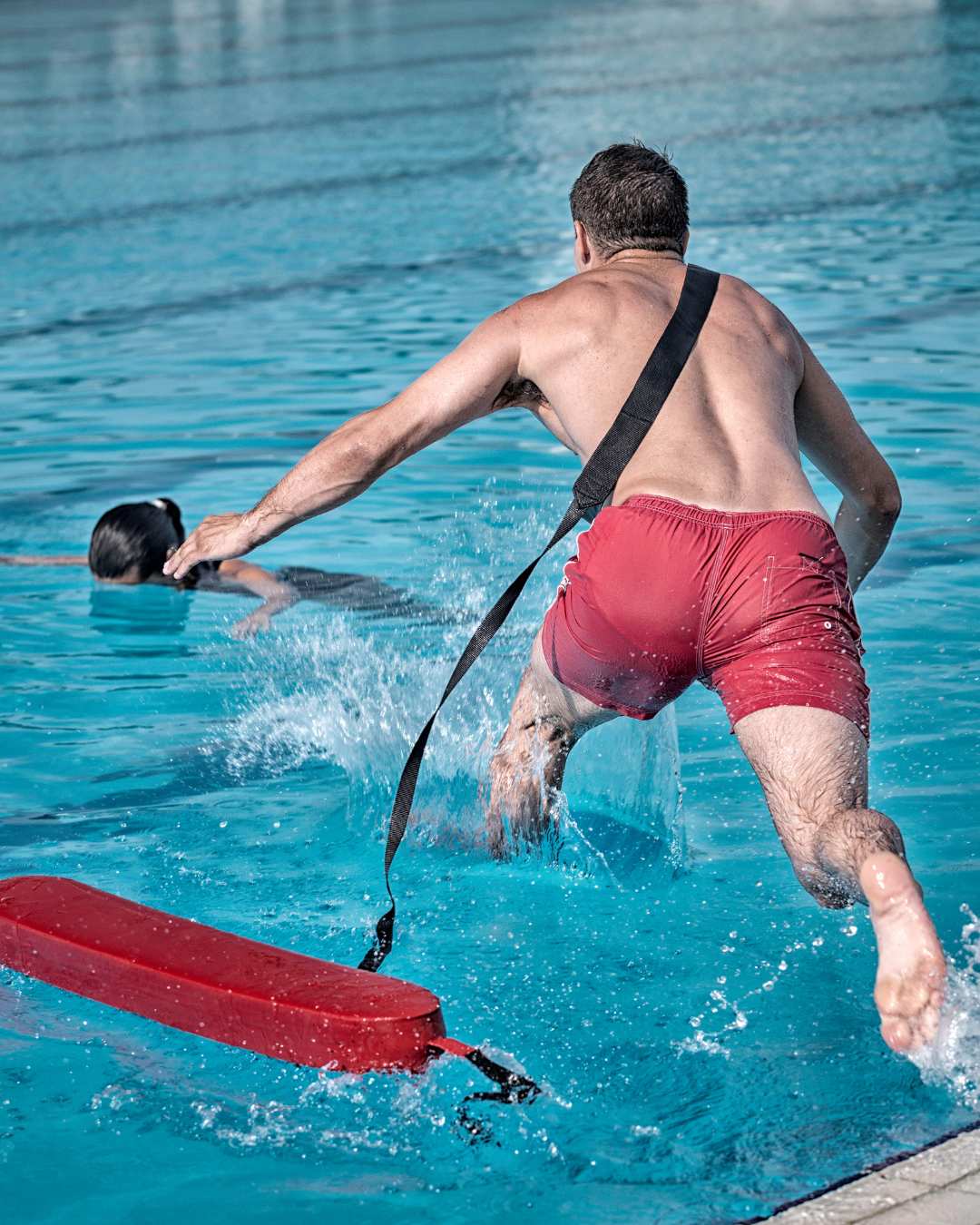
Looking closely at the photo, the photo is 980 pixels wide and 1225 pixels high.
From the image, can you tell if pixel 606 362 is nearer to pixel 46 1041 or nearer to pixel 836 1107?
pixel 836 1107

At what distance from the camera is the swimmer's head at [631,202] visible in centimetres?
358

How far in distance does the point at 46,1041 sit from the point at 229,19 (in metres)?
36.2

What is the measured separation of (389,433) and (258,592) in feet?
9.35

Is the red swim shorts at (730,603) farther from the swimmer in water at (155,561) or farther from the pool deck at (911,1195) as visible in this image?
the swimmer in water at (155,561)

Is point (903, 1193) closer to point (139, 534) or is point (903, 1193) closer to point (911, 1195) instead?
point (911, 1195)

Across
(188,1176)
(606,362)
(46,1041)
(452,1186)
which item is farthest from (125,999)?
(606,362)

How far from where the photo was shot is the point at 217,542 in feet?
12.0

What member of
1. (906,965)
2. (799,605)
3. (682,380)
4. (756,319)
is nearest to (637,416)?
(682,380)

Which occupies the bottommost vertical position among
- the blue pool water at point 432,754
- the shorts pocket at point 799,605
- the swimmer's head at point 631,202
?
the blue pool water at point 432,754

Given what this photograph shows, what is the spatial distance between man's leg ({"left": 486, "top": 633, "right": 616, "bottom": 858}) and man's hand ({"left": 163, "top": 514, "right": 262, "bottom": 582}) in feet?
2.20

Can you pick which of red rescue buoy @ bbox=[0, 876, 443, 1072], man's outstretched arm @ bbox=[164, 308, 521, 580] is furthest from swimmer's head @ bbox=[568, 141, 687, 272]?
red rescue buoy @ bbox=[0, 876, 443, 1072]

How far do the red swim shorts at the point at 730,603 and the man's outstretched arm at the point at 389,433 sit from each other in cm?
39

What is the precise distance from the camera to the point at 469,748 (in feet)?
15.2

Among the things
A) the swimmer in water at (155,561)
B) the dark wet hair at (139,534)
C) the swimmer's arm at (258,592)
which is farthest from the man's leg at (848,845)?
the dark wet hair at (139,534)
